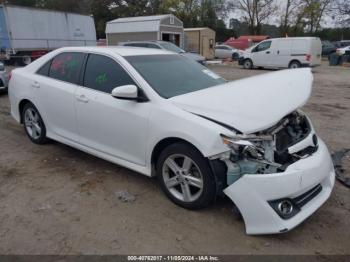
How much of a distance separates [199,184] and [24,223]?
1690mm

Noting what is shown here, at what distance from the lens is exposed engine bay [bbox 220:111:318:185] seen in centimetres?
294

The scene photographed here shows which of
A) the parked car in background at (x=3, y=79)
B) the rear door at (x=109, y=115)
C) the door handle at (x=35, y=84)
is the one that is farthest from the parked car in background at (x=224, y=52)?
the rear door at (x=109, y=115)

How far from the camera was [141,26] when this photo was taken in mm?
21859

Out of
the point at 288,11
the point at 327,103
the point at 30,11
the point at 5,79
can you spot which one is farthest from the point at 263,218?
the point at 288,11

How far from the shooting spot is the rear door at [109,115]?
142 inches

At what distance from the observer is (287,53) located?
1842cm

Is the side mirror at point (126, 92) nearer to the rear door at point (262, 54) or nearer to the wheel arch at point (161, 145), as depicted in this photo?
the wheel arch at point (161, 145)

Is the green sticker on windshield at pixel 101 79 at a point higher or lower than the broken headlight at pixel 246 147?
higher

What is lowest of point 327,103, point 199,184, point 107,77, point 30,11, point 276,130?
point 327,103

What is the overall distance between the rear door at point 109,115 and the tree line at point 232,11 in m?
39.0

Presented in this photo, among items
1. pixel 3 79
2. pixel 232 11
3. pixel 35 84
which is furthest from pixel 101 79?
pixel 232 11

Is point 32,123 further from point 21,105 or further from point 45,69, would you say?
point 45,69

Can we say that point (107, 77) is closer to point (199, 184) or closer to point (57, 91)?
point (57, 91)

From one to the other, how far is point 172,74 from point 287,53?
52.5 ft
